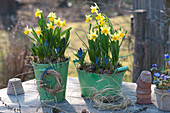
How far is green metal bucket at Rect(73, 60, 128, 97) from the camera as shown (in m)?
1.92

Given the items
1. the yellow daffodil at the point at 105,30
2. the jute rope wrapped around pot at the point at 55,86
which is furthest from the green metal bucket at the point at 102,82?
the yellow daffodil at the point at 105,30

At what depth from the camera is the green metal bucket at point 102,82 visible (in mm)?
1918

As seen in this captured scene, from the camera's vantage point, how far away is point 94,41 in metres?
1.98

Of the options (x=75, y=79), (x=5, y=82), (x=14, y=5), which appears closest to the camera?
(x=75, y=79)

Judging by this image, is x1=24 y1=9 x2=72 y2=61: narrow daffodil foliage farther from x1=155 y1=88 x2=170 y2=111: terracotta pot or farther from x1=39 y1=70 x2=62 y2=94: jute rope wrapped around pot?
x1=155 y1=88 x2=170 y2=111: terracotta pot

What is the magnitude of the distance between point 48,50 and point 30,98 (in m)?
0.48

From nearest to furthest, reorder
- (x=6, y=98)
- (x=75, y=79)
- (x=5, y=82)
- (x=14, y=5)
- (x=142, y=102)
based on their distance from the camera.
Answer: (x=142, y=102), (x=6, y=98), (x=75, y=79), (x=5, y=82), (x=14, y=5)

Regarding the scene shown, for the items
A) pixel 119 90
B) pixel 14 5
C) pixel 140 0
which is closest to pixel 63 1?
pixel 14 5

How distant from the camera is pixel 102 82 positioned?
76.2 inches

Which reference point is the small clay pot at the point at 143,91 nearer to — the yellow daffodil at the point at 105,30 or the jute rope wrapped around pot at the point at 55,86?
the yellow daffodil at the point at 105,30

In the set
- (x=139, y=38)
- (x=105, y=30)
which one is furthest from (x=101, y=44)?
(x=139, y=38)

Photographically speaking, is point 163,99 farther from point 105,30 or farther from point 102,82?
point 105,30

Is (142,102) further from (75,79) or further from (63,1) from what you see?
(63,1)

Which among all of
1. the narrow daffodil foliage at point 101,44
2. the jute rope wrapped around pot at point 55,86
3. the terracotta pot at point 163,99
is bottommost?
the terracotta pot at point 163,99
